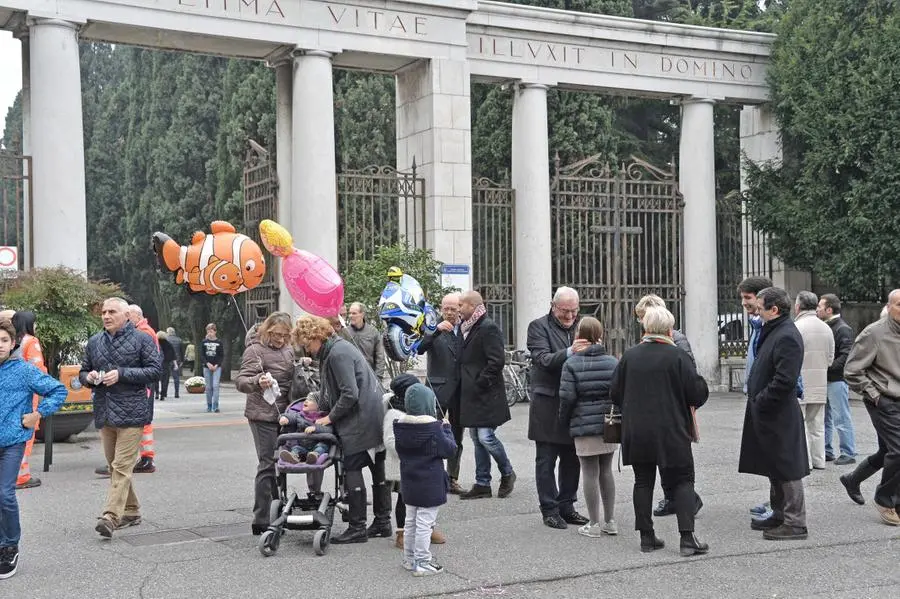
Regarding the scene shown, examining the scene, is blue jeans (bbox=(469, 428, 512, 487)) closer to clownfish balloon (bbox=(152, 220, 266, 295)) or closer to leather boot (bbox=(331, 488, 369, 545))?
leather boot (bbox=(331, 488, 369, 545))

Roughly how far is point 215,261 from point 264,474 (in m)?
2.11

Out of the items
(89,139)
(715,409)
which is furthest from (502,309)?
(89,139)

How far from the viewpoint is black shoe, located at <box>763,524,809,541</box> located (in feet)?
26.8

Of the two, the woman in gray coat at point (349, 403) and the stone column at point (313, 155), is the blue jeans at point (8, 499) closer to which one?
the woman in gray coat at point (349, 403)

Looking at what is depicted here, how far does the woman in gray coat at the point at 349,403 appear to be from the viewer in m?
8.09

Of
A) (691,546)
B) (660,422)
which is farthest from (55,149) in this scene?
(691,546)

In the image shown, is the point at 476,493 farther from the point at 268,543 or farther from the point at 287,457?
the point at 268,543

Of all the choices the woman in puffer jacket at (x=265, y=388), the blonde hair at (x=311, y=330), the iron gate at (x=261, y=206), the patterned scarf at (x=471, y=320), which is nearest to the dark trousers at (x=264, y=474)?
the woman in puffer jacket at (x=265, y=388)

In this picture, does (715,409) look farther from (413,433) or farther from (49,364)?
(413,433)

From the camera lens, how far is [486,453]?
32.9 ft

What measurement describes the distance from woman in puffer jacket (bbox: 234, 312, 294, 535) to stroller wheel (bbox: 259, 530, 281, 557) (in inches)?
24.2

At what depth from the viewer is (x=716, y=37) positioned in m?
21.4

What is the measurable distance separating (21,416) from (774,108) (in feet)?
56.6

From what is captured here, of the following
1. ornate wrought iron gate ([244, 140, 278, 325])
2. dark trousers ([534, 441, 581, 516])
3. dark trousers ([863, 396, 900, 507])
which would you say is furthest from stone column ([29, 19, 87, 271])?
dark trousers ([863, 396, 900, 507])
